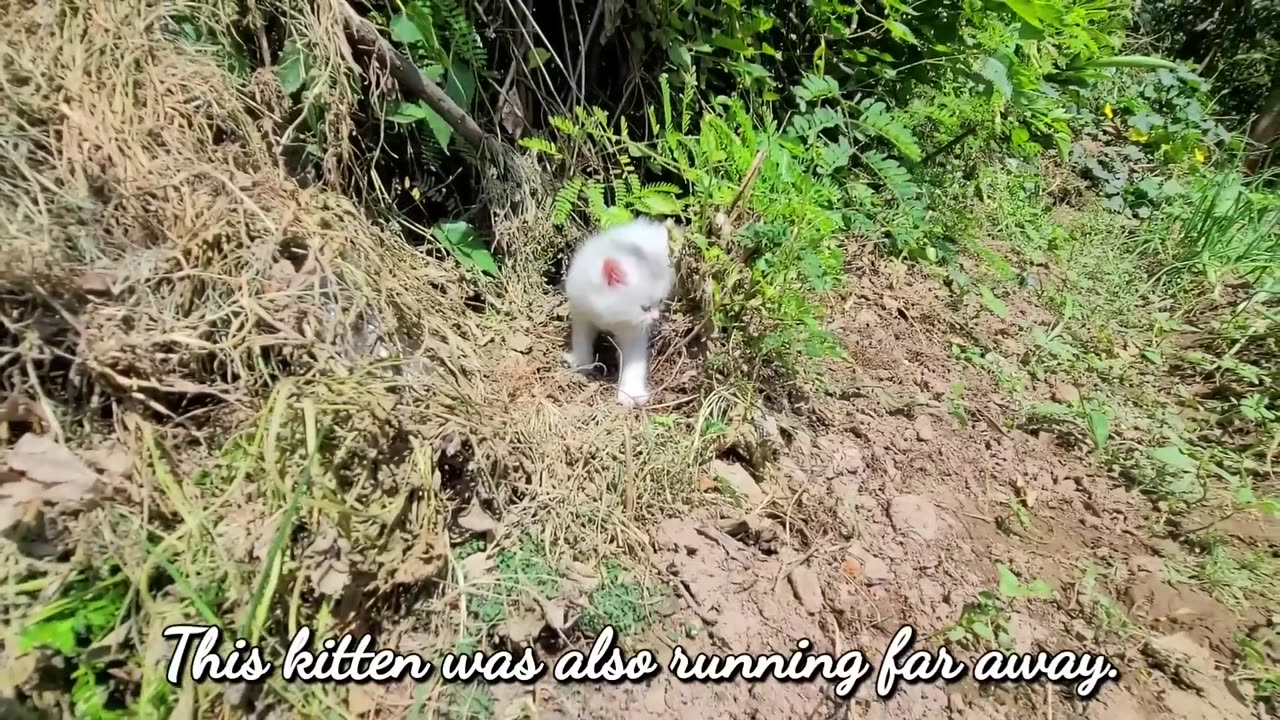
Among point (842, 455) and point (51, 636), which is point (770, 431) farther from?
point (51, 636)

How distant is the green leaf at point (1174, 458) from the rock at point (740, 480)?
136 cm

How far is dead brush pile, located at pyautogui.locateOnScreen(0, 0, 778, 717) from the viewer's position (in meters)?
1.22

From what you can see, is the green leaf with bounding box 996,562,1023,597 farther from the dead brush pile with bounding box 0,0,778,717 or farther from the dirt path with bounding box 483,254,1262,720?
the dead brush pile with bounding box 0,0,778,717

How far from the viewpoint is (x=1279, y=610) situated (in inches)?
75.7

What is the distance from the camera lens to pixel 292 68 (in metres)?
1.82

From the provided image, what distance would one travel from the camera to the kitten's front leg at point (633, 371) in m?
2.07

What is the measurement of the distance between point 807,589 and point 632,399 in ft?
2.27

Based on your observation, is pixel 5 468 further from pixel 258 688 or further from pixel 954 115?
pixel 954 115

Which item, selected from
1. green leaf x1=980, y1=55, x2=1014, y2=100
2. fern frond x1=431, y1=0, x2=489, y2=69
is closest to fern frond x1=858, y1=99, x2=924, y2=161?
green leaf x1=980, y1=55, x2=1014, y2=100

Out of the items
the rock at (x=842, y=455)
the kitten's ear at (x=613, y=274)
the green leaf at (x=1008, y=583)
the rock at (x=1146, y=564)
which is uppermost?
the kitten's ear at (x=613, y=274)

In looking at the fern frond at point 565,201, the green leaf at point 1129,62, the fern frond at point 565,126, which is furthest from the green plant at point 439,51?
the green leaf at point 1129,62

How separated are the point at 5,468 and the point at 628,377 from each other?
1.35m

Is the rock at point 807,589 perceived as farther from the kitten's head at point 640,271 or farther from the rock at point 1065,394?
the rock at point 1065,394

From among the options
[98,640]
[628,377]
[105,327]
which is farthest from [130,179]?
[628,377]
